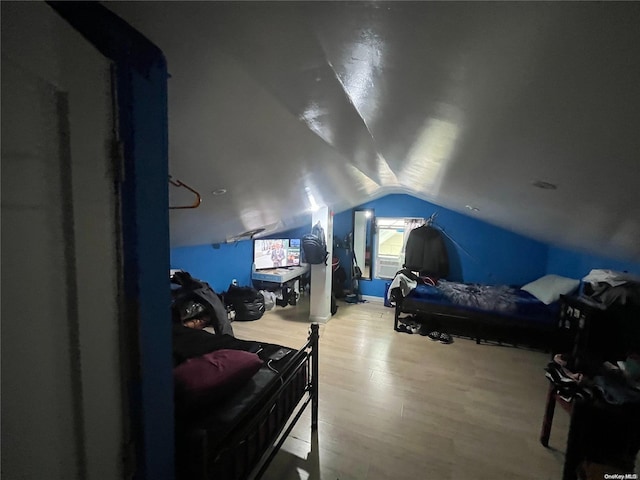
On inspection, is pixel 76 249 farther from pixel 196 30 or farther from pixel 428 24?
pixel 428 24

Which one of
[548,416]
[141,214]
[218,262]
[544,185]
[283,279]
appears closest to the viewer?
[141,214]

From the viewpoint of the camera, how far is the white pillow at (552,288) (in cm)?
337

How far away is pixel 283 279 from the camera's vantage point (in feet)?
15.0

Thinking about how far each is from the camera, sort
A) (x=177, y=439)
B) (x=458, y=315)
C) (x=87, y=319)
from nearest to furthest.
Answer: (x=87, y=319) < (x=177, y=439) < (x=458, y=315)

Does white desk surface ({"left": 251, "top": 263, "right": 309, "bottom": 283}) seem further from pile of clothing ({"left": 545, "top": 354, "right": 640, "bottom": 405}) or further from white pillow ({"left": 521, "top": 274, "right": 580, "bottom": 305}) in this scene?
white pillow ({"left": 521, "top": 274, "right": 580, "bottom": 305})

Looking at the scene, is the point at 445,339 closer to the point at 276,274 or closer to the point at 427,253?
the point at 427,253

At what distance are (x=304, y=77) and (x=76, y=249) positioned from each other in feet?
2.77

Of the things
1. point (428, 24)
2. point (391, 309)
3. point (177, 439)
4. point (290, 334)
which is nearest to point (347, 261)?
point (391, 309)

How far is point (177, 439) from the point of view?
102 centimetres

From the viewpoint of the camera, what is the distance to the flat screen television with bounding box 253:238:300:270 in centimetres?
481

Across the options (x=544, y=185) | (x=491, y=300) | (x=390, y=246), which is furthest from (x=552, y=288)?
(x=544, y=185)

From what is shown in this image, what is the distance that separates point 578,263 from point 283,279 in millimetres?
4199

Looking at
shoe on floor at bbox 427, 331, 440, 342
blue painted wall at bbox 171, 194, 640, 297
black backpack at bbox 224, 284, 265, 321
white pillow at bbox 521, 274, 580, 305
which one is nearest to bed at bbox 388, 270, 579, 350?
white pillow at bbox 521, 274, 580, 305

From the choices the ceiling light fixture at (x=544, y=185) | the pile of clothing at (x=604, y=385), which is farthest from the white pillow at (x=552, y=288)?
the ceiling light fixture at (x=544, y=185)
